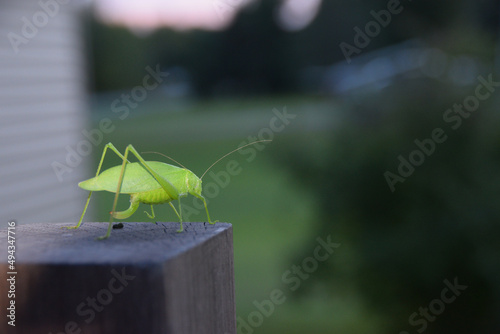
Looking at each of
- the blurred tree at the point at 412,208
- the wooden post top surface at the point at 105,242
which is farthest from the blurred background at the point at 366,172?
the wooden post top surface at the point at 105,242

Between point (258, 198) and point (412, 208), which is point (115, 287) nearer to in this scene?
point (412, 208)

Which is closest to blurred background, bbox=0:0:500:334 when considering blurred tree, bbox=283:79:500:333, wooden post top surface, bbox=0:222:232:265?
blurred tree, bbox=283:79:500:333

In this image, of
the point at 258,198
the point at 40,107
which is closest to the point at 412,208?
the point at 40,107

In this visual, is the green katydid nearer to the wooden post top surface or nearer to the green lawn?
the wooden post top surface

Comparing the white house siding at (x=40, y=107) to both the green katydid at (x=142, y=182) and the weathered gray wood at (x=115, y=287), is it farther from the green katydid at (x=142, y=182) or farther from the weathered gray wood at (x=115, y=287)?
the weathered gray wood at (x=115, y=287)

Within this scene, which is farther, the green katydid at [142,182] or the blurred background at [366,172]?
the blurred background at [366,172]

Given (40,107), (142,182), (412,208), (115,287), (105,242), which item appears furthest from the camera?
(40,107)

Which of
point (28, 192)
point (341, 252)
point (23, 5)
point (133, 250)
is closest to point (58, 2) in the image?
point (23, 5)
